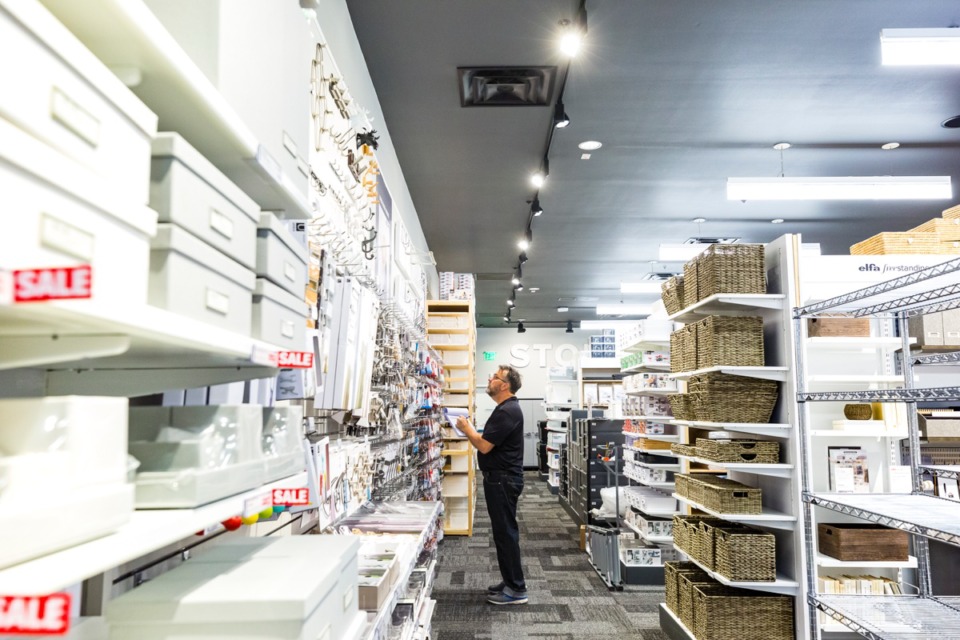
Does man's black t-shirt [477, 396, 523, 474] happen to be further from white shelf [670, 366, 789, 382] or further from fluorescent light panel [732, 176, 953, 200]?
fluorescent light panel [732, 176, 953, 200]

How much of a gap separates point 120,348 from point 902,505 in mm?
2880

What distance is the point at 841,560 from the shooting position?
3854mm

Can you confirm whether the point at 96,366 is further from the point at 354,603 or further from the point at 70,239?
the point at 354,603

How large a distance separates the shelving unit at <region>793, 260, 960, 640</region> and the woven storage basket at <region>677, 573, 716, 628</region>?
26.2 inches

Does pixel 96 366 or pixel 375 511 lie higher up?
pixel 96 366

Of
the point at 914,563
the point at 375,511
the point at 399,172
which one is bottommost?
the point at 914,563

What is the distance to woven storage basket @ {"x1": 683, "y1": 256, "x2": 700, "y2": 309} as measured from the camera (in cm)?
397

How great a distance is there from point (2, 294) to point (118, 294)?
213 millimetres

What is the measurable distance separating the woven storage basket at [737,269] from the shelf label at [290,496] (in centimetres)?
298

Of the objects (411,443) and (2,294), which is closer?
(2,294)

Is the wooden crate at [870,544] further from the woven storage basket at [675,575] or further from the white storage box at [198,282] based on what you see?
the white storage box at [198,282]

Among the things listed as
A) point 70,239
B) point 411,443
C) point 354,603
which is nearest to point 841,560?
point 411,443

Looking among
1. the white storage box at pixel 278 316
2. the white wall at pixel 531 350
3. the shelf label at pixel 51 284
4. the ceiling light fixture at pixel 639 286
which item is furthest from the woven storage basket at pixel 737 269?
the white wall at pixel 531 350

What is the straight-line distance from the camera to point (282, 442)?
125cm
